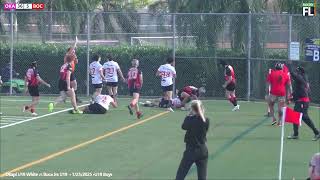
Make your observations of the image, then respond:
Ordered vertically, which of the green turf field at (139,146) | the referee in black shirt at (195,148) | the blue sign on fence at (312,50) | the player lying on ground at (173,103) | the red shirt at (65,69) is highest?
the blue sign on fence at (312,50)

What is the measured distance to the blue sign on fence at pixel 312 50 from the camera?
2577cm

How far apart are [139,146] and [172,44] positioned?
14.1 meters

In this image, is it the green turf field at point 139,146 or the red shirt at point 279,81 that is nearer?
the green turf field at point 139,146

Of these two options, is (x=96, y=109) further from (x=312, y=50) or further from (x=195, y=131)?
(x=195, y=131)

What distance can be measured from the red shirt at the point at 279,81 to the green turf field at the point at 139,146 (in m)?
0.95

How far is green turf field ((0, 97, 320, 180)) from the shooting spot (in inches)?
533

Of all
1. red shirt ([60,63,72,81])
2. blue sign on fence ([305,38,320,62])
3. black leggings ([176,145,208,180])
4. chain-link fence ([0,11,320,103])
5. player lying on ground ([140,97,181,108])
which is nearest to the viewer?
black leggings ([176,145,208,180])

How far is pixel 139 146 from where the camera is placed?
16.5 meters

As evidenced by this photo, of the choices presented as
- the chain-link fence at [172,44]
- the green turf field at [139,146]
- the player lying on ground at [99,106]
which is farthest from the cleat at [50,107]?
the chain-link fence at [172,44]

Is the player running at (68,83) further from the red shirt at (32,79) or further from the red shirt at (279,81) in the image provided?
the red shirt at (279,81)

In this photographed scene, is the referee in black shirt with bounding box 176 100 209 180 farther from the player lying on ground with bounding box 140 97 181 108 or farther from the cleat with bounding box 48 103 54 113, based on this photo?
the player lying on ground with bounding box 140 97 181 108

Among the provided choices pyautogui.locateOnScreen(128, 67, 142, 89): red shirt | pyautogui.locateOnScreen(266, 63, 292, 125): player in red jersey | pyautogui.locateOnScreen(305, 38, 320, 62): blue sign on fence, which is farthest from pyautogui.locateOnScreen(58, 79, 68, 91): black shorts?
pyautogui.locateOnScreen(305, 38, 320, 62): blue sign on fence

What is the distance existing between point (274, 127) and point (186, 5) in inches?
597

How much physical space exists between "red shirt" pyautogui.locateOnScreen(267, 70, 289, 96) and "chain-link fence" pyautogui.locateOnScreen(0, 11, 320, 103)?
250 inches
